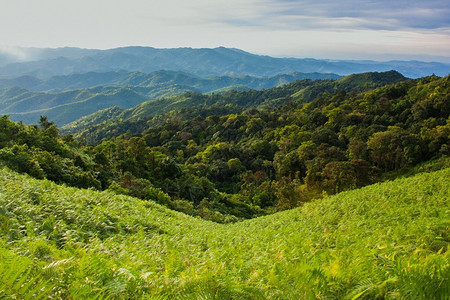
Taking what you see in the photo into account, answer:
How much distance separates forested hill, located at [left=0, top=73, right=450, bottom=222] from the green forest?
0.27 m

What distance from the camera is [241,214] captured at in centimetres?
3716

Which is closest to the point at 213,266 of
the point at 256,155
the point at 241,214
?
the point at 241,214

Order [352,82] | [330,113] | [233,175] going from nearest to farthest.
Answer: [233,175]
[330,113]
[352,82]

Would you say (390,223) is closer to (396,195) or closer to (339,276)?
(396,195)

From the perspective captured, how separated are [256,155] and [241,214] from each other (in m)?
42.0

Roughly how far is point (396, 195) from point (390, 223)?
19.0ft

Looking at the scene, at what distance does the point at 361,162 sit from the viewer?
3400 centimetres

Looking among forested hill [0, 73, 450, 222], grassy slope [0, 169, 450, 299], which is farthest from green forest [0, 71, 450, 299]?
forested hill [0, 73, 450, 222]

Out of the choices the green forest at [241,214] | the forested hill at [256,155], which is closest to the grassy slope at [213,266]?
the green forest at [241,214]

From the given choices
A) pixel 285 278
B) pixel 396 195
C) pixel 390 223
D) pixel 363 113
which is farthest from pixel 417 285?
pixel 363 113

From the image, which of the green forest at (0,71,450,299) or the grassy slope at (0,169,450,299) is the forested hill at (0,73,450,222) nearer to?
the green forest at (0,71,450,299)

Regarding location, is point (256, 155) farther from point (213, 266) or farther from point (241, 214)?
point (213, 266)

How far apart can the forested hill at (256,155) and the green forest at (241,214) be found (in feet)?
0.90

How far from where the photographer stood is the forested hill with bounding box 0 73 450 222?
94.7 ft
